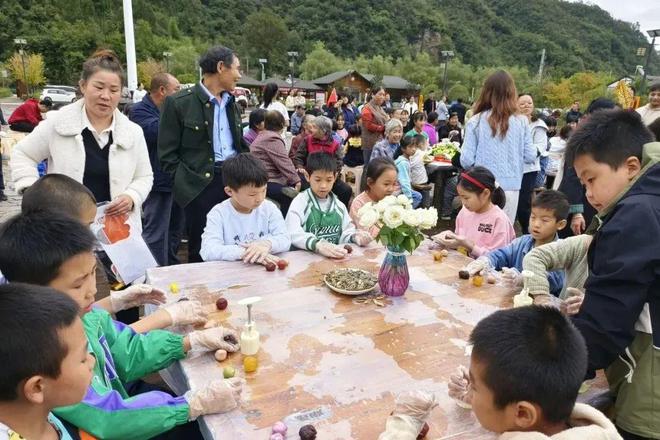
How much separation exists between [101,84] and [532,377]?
290 cm

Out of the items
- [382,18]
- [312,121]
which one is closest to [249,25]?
[382,18]

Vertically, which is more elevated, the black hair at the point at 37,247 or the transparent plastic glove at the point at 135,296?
the black hair at the point at 37,247

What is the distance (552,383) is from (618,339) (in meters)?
0.53

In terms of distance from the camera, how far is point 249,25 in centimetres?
6688

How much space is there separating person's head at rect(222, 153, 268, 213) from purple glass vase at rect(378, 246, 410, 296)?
1089 mm

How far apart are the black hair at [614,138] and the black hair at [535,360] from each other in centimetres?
79

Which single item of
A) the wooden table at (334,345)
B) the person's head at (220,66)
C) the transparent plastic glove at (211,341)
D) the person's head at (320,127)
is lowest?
the wooden table at (334,345)

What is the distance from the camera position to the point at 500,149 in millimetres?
4004

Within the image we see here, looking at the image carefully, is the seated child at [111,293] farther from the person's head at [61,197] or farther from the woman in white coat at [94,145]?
the woman in white coat at [94,145]

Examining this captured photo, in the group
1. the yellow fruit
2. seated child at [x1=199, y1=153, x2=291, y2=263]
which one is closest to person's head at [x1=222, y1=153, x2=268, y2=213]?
seated child at [x1=199, y1=153, x2=291, y2=263]

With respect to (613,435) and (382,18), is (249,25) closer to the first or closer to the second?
(382,18)

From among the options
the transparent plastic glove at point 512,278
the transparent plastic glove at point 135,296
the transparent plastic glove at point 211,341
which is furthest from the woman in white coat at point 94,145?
the transparent plastic glove at point 512,278

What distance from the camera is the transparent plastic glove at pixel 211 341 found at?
167cm

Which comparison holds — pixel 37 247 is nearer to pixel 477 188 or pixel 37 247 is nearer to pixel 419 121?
pixel 477 188
